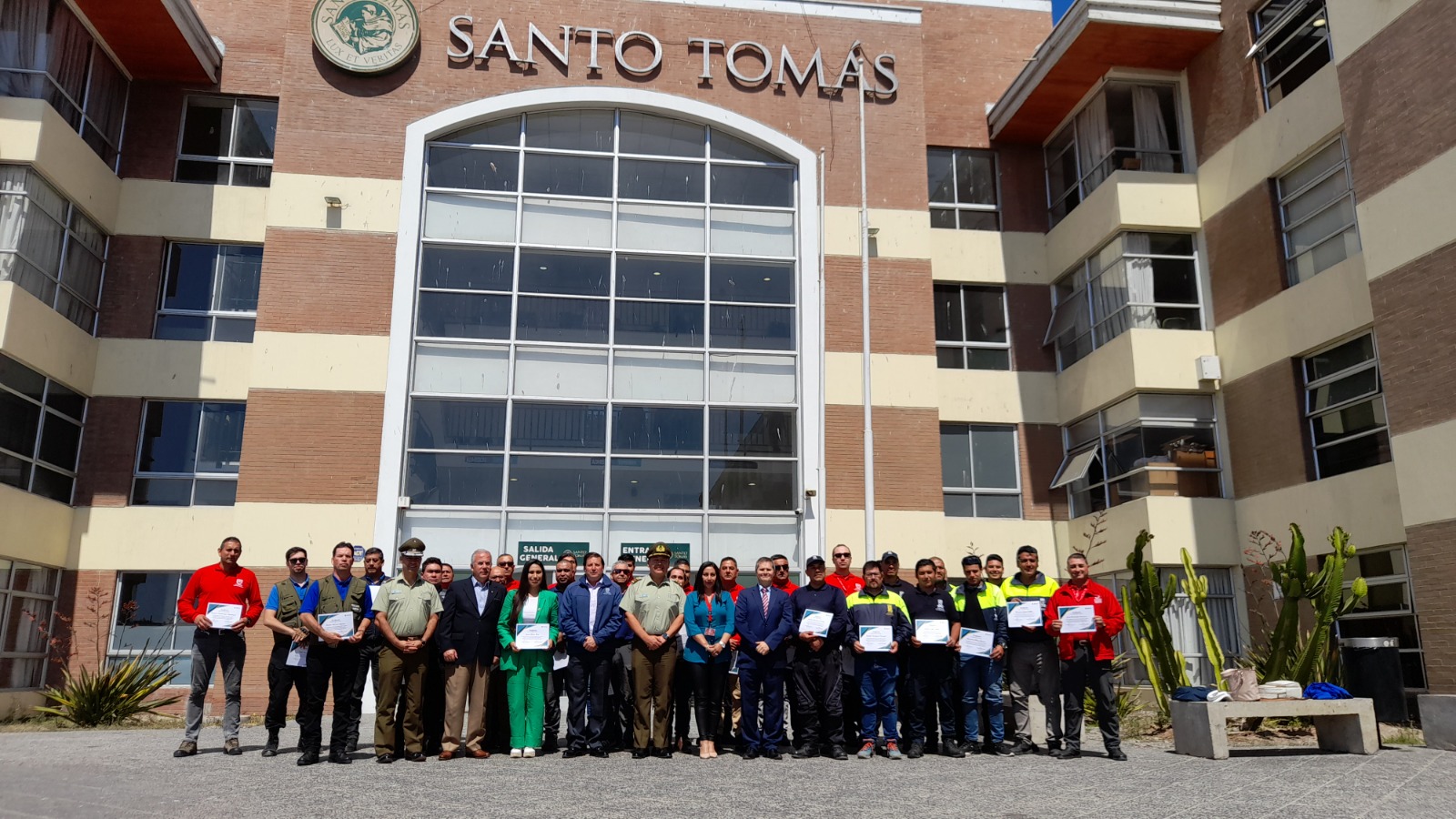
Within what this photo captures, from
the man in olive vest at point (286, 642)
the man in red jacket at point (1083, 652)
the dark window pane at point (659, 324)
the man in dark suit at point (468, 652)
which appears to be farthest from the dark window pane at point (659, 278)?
the man in red jacket at point (1083, 652)

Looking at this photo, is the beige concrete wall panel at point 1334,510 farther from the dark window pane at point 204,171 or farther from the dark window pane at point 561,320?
the dark window pane at point 204,171

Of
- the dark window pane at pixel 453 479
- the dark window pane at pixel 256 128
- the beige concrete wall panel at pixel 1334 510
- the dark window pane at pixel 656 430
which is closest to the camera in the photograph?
the beige concrete wall panel at pixel 1334 510

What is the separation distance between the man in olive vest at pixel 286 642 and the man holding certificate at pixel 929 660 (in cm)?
601

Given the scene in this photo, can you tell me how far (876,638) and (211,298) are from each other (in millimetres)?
14297

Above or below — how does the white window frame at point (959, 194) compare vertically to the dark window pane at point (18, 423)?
above

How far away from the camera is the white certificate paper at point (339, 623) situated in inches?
412

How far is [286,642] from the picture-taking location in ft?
35.2

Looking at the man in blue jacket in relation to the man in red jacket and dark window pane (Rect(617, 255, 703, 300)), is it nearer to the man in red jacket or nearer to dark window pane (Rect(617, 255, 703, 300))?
the man in red jacket

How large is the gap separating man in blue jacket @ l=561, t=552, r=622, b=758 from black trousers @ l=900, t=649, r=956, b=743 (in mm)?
3081

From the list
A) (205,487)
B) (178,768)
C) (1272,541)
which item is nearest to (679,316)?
(205,487)

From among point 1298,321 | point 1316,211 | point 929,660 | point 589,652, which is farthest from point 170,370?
point 1316,211

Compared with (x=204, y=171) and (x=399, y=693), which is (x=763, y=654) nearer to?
(x=399, y=693)

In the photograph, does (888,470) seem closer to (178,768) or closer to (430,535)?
(430,535)

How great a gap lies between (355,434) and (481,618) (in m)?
8.22
